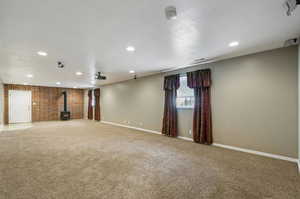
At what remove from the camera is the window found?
4.98 m

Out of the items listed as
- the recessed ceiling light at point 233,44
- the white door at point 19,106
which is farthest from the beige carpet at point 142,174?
the white door at point 19,106

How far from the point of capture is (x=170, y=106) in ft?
17.5

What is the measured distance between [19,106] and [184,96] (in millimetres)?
10348

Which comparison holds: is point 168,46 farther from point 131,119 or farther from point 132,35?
point 131,119

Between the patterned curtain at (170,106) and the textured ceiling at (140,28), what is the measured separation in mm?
1564

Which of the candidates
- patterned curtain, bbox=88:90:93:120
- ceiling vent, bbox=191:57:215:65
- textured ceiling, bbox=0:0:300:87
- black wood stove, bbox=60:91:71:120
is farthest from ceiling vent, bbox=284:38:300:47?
black wood stove, bbox=60:91:71:120

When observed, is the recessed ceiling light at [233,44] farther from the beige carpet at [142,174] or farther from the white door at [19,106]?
the white door at [19,106]

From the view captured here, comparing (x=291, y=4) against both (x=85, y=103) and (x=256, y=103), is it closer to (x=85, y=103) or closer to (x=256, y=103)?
(x=256, y=103)

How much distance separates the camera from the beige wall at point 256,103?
10.4ft

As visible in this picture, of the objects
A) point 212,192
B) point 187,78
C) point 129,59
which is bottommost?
point 212,192

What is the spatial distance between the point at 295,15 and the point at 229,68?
2036 mm

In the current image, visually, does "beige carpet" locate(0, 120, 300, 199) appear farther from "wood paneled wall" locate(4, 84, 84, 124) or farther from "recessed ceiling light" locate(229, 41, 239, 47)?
"wood paneled wall" locate(4, 84, 84, 124)

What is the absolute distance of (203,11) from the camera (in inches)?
76.7

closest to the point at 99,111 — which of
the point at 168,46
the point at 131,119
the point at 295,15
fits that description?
the point at 131,119
